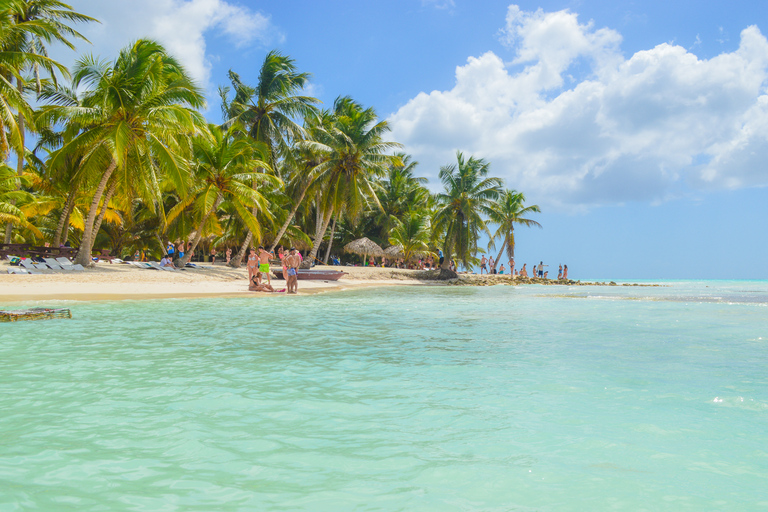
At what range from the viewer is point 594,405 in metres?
4.16

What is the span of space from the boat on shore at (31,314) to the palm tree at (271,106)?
54.7 feet

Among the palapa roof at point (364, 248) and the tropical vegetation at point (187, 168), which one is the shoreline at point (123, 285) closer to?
the tropical vegetation at point (187, 168)

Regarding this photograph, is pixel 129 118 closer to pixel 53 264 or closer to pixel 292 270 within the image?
pixel 53 264

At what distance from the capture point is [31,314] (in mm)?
8398

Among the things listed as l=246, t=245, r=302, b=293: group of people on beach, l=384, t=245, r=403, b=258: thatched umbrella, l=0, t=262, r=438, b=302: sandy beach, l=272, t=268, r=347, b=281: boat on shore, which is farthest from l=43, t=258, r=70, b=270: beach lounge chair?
l=384, t=245, r=403, b=258: thatched umbrella

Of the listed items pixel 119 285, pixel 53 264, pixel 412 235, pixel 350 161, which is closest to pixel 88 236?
pixel 53 264

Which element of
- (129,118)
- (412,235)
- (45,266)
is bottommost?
(45,266)

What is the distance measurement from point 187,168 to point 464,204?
1688cm

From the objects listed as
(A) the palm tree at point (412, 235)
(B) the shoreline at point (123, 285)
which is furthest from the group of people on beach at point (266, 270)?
(A) the palm tree at point (412, 235)

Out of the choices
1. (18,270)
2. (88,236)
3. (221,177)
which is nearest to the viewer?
(18,270)

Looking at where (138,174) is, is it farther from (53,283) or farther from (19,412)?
(19,412)

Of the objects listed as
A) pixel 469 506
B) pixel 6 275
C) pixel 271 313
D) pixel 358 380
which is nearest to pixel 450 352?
pixel 358 380

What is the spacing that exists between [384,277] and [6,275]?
18.5 meters

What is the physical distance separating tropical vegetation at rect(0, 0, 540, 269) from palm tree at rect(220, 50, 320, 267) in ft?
0.20
